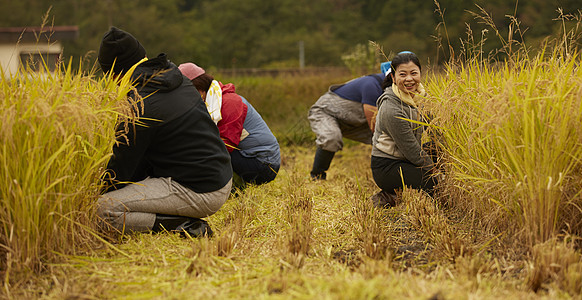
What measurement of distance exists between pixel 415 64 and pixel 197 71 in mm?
1667

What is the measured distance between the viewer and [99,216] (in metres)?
3.02

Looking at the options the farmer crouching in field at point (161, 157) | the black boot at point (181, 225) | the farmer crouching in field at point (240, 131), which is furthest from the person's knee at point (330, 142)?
the black boot at point (181, 225)

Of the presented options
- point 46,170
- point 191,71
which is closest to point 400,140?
point 191,71

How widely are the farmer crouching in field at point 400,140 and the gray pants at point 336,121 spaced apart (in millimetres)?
1173

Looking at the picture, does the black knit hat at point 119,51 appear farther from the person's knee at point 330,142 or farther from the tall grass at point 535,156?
the person's knee at point 330,142

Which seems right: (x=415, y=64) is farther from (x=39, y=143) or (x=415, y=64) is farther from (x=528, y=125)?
(x=39, y=143)

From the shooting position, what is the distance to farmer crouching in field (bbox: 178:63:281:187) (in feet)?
14.0

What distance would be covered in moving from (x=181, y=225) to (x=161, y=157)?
0.43 m

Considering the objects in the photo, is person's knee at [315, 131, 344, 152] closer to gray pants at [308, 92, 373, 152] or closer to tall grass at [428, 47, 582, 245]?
gray pants at [308, 92, 373, 152]

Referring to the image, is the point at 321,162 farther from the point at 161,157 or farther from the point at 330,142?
the point at 161,157

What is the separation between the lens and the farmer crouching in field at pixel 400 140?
13.0 feet

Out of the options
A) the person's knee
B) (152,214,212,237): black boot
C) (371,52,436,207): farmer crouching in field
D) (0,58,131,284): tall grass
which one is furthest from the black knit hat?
the person's knee

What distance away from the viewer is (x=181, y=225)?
10.8 ft

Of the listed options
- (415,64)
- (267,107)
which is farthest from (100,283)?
(267,107)
